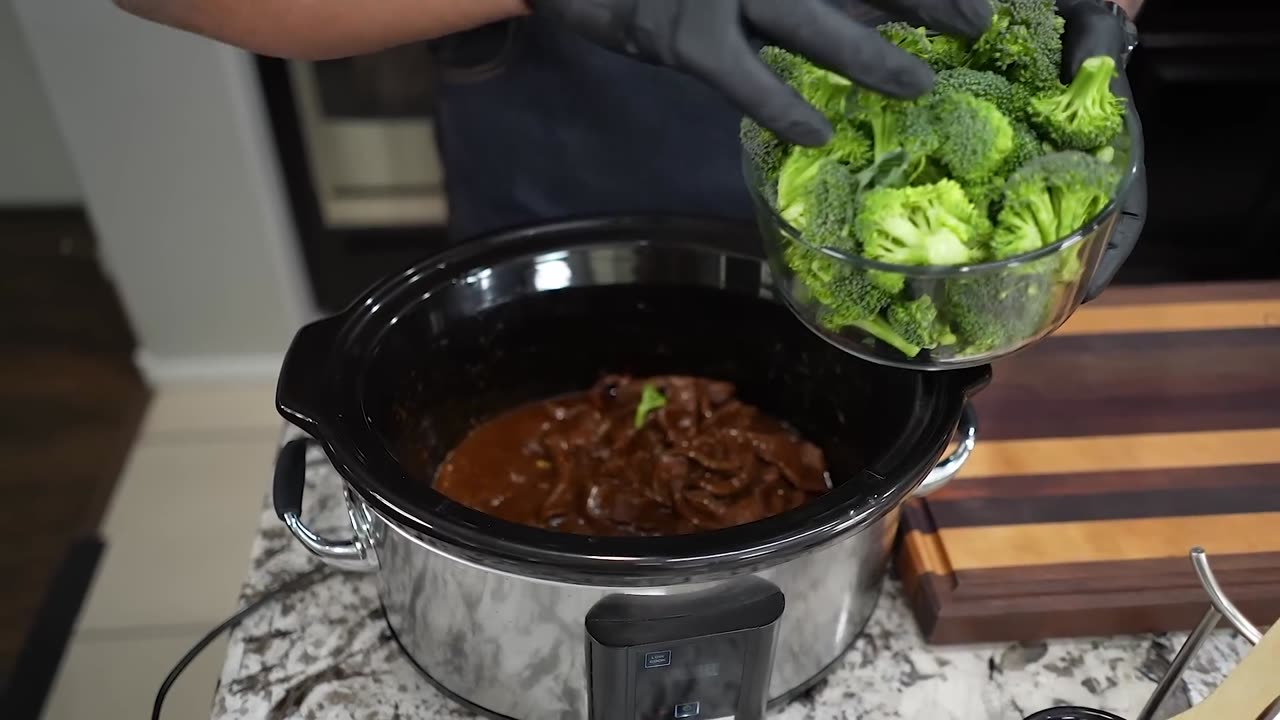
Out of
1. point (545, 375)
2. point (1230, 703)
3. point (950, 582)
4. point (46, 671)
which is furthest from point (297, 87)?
point (1230, 703)

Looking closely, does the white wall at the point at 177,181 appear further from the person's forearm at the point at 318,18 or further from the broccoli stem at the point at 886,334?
the broccoli stem at the point at 886,334

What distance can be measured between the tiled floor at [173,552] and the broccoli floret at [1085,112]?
1406 mm

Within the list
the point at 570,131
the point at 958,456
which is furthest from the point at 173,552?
the point at 958,456

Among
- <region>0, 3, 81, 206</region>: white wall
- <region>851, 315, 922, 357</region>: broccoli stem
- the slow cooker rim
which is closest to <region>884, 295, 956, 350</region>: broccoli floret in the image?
<region>851, 315, 922, 357</region>: broccoli stem

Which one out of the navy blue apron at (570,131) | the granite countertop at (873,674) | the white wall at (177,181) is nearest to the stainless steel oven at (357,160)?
the white wall at (177,181)

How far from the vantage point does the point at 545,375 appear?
0.99 m

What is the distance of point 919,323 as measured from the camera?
2.03 feet

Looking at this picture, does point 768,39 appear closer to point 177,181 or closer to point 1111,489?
point 1111,489

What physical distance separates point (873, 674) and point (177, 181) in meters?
1.59

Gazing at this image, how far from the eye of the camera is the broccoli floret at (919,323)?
61 cm

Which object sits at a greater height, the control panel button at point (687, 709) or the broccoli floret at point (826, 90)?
the broccoli floret at point (826, 90)

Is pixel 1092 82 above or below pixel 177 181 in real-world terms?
above

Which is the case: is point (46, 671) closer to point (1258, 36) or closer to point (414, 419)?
point (414, 419)

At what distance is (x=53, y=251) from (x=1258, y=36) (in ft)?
8.63
